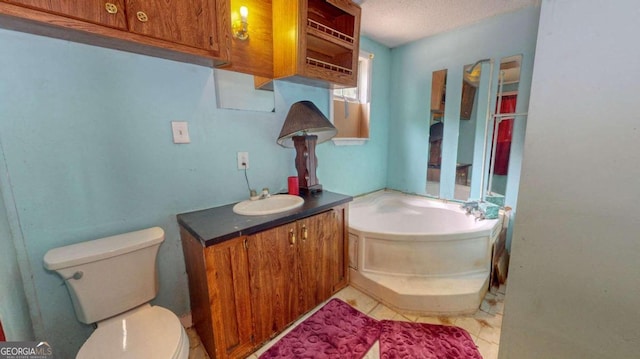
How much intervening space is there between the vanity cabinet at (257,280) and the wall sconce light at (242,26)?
1.28m

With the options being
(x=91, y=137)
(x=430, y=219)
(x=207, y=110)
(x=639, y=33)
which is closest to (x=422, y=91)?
(x=430, y=219)

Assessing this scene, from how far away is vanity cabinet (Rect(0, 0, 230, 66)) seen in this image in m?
0.92

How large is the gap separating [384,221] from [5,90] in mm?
2877

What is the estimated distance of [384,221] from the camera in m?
2.78

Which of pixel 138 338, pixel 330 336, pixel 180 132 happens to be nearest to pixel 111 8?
pixel 180 132

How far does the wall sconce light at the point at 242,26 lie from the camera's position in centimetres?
149

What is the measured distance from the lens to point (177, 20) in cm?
118

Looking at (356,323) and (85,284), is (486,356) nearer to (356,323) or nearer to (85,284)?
(356,323)

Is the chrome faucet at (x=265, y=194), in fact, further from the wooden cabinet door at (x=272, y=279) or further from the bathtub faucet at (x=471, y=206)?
the bathtub faucet at (x=471, y=206)

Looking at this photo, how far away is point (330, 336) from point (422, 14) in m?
2.78

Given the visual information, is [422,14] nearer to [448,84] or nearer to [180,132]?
[448,84]

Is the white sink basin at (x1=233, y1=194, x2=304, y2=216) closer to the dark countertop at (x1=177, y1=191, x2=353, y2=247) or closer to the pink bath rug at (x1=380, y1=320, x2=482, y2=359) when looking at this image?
the dark countertop at (x1=177, y1=191, x2=353, y2=247)

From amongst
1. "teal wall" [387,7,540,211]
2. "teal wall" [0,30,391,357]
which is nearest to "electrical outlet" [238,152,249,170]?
"teal wall" [0,30,391,357]

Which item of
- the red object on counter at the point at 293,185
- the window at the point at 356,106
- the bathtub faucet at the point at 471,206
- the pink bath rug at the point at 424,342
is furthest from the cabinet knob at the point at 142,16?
the bathtub faucet at the point at 471,206
